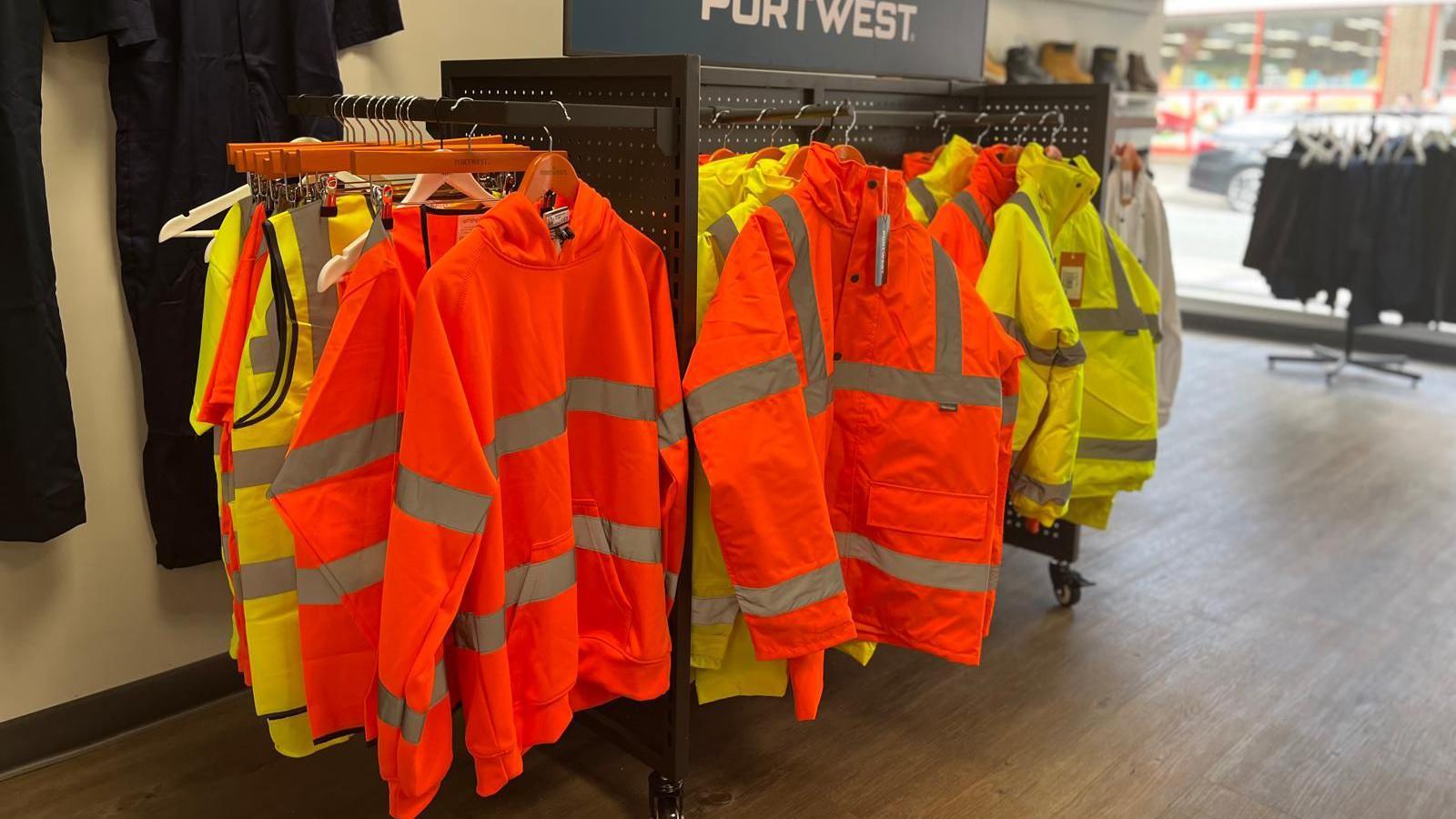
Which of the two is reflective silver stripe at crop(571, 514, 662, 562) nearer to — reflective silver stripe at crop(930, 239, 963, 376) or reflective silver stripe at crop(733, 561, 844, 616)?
reflective silver stripe at crop(733, 561, 844, 616)

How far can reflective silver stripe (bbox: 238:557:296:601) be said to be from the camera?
168 cm

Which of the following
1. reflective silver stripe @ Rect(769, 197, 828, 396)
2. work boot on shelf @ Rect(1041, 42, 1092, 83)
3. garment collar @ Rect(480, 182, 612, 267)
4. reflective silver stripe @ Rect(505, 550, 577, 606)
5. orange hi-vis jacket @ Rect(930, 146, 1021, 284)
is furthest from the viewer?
work boot on shelf @ Rect(1041, 42, 1092, 83)

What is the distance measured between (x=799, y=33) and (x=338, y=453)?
1785 mm

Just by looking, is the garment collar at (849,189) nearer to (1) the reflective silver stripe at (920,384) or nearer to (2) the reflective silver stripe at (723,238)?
(2) the reflective silver stripe at (723,238)

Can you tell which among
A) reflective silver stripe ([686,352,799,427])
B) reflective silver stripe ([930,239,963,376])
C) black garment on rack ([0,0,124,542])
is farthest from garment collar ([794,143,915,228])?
black garment on rack ([0,0,124,542])

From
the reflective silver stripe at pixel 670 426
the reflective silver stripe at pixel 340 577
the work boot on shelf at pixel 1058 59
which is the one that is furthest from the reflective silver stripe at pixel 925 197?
the work boot on shelf at pixel 1058 59

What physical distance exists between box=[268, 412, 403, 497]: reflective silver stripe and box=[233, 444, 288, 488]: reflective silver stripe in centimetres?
3

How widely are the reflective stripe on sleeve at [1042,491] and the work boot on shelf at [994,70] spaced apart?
2420 mm

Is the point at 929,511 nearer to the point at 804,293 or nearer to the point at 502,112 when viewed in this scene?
the point at 804,293

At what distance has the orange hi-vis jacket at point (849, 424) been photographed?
193 cm

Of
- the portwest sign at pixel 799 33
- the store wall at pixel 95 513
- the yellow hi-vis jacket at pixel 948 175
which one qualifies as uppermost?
the portwest sign at pixel 799 33

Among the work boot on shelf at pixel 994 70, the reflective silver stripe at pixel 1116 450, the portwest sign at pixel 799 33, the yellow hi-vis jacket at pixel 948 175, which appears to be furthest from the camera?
the work boot on shelf at pixel 994 70

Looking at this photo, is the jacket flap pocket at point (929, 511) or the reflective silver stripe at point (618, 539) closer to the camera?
the reflective silver stripe at point (618, 539)

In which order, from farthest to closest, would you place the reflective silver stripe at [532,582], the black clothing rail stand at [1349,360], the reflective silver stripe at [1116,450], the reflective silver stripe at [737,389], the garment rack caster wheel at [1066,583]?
the black clothing rail stand at [1349,360] < the garment rack caster wheel at [1066,583] < the reflective silver stripe at [1116,450] < the reflective silver stripe at [737,389] < the reflective silver stripe at [532,582]
